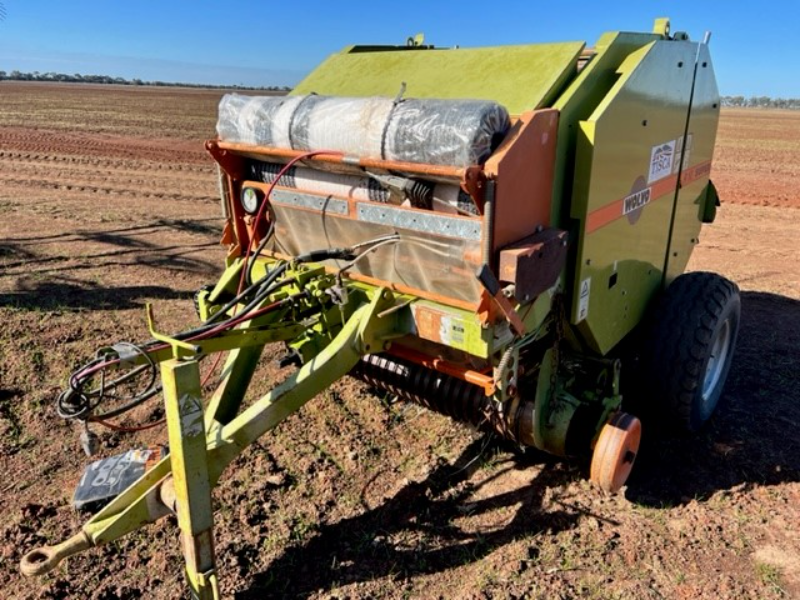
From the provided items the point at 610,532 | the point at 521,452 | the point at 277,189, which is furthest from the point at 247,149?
the point at 610,532

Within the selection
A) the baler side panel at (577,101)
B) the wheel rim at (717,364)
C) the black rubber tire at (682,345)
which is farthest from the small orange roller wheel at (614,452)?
the wheel rim at (717,364)

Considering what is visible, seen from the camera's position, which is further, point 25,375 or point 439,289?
point 25,375

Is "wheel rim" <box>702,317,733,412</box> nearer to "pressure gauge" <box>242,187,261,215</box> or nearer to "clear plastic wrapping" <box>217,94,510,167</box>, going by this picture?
"clear plastic wrapping" <box>217,94,510,167</box>

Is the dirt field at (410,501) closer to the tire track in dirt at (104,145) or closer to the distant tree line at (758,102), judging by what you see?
the tire track in dirt at (104,145)

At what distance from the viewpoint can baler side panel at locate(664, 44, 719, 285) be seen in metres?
3.94

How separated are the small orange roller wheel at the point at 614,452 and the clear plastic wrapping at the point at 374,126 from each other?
4.98 ft

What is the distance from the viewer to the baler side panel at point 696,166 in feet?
12.9

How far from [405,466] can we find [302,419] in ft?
2.69

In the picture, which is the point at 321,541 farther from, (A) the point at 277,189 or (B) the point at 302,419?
(A) the point at 277,189

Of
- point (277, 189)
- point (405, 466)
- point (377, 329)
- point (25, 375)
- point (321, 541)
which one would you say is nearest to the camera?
point (377, 329)

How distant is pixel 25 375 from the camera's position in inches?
183

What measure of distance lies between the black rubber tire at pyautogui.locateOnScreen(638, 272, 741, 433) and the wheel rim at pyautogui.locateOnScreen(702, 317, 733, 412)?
294 millimetres

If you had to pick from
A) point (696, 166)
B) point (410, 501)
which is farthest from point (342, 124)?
point (696, 166)

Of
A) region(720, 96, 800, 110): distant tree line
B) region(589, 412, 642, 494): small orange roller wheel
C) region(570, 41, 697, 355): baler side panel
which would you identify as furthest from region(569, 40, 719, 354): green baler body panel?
region(720, 96, 800, 110): distant tree line
